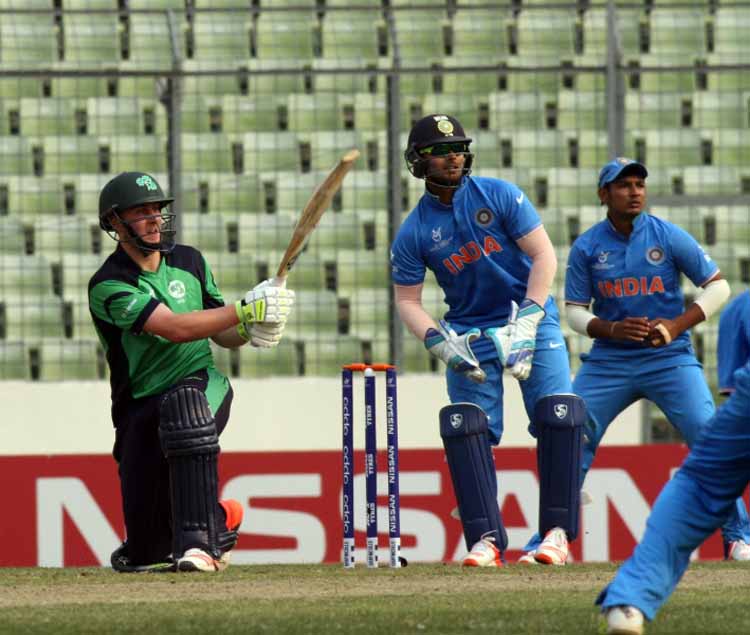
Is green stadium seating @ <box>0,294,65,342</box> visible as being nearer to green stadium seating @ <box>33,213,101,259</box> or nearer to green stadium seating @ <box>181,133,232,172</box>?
green stadium seating @ <box>33,213,101,259</box>

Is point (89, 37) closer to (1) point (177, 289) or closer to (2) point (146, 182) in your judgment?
(2) point (146, 182)

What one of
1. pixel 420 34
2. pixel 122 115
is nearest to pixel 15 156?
pixel 122 115

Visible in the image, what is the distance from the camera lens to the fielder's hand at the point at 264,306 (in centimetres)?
639

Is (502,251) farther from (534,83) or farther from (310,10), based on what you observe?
(310,10)

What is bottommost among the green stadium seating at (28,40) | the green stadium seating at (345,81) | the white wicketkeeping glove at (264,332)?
the white wicketkeeping glove at (264,332)

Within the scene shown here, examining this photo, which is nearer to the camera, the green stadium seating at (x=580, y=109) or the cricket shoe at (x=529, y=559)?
the cricket shoe at (x=529, y=559)

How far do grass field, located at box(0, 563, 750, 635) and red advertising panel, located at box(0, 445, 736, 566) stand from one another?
345cm

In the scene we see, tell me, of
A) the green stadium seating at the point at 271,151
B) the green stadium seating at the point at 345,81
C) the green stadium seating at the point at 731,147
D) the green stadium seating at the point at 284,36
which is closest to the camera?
the green stadium seating at the point at 345,81

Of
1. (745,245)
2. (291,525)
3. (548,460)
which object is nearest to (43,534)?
(291,525)

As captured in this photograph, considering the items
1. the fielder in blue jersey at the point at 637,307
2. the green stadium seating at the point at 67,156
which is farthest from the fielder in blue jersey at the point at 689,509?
the green stadium seating at the point at 67,156

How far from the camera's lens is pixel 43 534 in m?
10.2

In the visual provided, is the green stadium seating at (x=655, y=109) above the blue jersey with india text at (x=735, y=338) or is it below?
above

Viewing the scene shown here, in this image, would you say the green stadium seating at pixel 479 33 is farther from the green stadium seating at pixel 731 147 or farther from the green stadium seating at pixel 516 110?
the green stadium seating at pixel 731 147

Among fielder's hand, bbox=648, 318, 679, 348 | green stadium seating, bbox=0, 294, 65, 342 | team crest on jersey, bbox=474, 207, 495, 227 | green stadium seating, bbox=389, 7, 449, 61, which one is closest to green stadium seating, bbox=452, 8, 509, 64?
green stadium seating, bbox=389, 7, 449, 61
